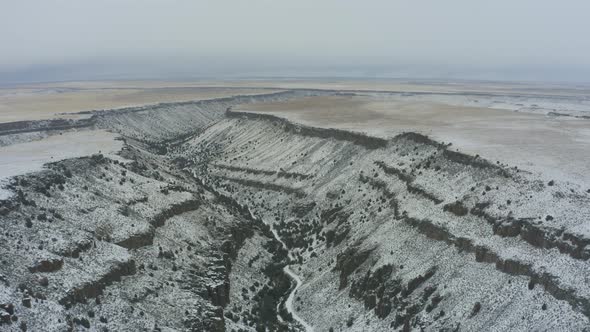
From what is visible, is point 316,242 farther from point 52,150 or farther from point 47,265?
point 52,150

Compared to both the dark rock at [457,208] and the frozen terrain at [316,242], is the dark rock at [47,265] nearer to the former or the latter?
the frozen terrain at [316,242]

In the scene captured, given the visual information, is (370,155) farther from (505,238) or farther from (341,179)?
(505,238)

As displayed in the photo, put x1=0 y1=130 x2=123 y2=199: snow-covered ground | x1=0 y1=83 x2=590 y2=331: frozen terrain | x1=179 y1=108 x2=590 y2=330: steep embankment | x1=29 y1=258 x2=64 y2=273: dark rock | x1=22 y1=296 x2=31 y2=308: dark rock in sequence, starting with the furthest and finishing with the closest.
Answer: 1. x1=0 y1=130 x2=123 y2=199: snow-covered ground
2. x1=29 y1=258 x2=64 y2=273: dark rock
3. x1=0 y1=83 x2=590 y2=331: frozen terrain
4. x1=179 y1=108 x2=590 y2=330: steep embankment
5. x1=22 y1=296 x2=31 y2=308: dark rock

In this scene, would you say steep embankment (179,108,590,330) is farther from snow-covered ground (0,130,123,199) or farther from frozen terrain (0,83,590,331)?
snow-covered ground (0,130,123,199)

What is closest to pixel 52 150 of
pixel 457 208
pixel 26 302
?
pixel 26 302

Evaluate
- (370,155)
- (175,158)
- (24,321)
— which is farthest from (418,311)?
(175,158)

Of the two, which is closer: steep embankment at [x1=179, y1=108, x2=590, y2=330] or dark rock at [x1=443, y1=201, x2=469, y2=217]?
steep embankment at [x1=179, y1=108, x2=590, y2=330]

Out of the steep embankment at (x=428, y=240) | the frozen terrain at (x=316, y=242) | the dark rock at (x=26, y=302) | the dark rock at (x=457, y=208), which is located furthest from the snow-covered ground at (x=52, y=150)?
the dark rock at (x=457, y=208)

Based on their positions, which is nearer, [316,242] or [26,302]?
[26,302]

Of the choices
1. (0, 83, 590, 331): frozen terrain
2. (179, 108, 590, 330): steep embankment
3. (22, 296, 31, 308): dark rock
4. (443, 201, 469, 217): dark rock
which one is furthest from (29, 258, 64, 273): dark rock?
(443, 201, 469, 217): dark rock
